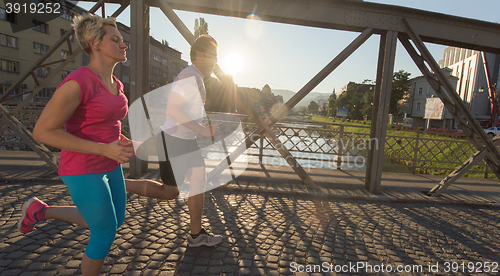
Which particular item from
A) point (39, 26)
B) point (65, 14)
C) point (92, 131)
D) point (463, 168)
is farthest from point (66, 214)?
point (65, 14)

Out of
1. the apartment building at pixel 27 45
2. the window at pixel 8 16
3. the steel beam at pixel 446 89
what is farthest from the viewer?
the apartment building at pixel 27 45

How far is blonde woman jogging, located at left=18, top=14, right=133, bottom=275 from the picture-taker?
4.78 feet

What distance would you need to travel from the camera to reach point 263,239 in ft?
9.94

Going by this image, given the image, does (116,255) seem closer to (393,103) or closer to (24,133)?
(24,133)

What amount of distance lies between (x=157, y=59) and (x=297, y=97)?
180 ft

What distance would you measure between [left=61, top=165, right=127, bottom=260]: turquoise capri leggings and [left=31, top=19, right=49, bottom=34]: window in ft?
145

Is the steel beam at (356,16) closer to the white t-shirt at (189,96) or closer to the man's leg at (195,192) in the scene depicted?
the white t-shirt at (189,96)

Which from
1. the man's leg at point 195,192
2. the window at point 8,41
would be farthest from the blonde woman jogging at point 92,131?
the window at point 8,41

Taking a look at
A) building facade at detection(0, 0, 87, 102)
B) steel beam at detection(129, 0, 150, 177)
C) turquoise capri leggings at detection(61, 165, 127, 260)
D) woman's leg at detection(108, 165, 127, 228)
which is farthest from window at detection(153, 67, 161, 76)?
turquoise capri leggings at detection(61, 165, 127, 260)

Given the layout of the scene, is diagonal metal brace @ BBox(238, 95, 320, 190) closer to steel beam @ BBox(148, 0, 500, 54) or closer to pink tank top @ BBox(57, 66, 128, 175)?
steel beam @ BBox(148, 0, 500, 54)

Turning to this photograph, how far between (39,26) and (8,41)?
17.0 feet

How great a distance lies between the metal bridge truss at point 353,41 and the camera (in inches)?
182

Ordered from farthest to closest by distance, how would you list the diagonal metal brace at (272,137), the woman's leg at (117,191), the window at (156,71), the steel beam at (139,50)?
the window at (156,71)
the steel beam at (139,50)
the diagonal metal brace at (272,137)
the woman's leg at (117,191)

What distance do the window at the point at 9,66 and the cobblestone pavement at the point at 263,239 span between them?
120 feet
